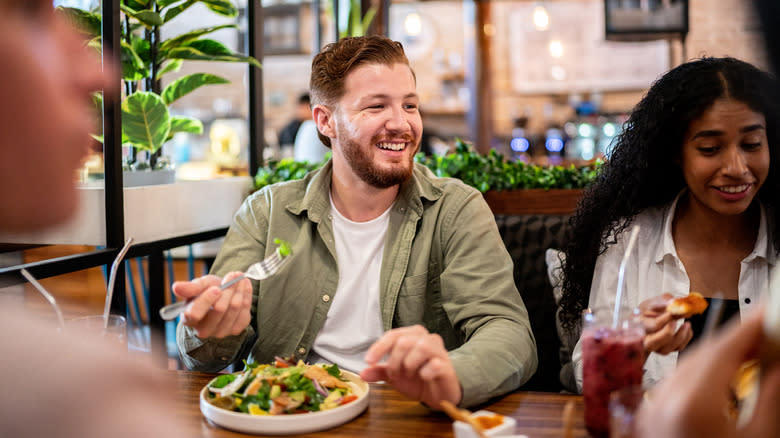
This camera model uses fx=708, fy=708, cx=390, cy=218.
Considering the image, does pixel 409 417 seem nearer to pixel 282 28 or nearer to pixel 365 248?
pixel 365 248

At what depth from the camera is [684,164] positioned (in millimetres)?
1808

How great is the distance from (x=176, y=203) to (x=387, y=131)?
32.3 inches

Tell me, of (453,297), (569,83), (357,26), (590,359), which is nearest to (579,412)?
(590,359)

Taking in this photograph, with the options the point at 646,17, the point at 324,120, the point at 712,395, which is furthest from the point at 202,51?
the point at 646,17

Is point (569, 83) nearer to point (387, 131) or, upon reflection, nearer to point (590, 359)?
point (387, 131)

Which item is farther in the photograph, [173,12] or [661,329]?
[173,12]

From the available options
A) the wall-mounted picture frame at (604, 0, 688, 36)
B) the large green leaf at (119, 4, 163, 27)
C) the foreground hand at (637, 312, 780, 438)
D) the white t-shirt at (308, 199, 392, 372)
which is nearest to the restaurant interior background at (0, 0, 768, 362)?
the wall-mounted picture frame at (604, 0, 688, 36)

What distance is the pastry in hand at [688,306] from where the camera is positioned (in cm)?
117

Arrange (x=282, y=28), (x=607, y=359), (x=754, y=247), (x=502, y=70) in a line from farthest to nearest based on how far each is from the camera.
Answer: (x=502, y=70)
(x=282, y=28)
(x=754, y=247)
(x=607, y=359)

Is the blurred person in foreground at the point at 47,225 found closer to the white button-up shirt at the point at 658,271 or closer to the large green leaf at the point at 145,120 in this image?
the white button-up shirt at the point at 658,271

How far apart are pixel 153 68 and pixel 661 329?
1.89 meters

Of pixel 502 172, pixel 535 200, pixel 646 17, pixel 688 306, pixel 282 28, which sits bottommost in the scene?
pixel 688 306

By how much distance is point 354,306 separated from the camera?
187cm

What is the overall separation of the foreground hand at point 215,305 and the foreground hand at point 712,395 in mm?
854
